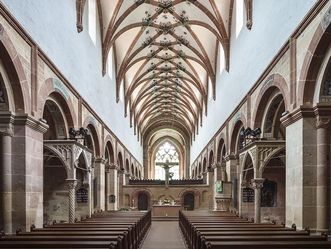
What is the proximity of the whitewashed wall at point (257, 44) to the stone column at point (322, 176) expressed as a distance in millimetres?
2846

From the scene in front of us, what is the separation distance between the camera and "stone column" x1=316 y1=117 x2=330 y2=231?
396 inches

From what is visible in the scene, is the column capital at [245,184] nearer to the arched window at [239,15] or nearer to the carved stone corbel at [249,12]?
the carved stone corbel at [249,12]

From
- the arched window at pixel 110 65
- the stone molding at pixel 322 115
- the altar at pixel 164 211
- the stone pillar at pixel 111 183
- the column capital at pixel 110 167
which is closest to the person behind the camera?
the stone molding at pixel 322 115

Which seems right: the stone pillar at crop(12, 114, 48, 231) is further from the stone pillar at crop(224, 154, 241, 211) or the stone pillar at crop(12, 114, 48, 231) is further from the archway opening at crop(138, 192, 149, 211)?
the archway opening at crop(138, 192, 149, 211)

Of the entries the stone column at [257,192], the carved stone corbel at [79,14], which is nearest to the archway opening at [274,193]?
the stone column at [257,192]

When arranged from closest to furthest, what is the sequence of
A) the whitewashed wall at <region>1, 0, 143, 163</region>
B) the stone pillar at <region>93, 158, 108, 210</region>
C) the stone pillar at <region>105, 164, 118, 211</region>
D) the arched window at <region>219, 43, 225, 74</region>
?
the whitewashed wall at <region>1, 0, 143, 163</region> → the stone pillar at <region>93, 158, 108, 210</region> → the arched window at <region>219, 43, 225, 74</region> → the stone pillar at <region>105, 164, 118, 211</region>

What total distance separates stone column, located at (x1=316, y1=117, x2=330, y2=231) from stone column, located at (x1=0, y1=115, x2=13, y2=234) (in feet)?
24.4

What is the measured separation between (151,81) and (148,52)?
7.45 metres

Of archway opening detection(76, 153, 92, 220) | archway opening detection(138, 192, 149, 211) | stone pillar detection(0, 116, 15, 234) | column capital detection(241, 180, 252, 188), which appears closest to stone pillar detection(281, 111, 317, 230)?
column capital detection(241, 180, 252, 188)

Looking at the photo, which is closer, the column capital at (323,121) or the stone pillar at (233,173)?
the column capital at (323,121)

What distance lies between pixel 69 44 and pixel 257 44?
22.7 feet

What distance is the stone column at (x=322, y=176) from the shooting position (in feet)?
33.0

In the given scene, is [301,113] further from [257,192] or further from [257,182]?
[257,192]

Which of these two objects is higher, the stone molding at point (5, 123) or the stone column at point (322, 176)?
the stone molding at point (5, 123)
